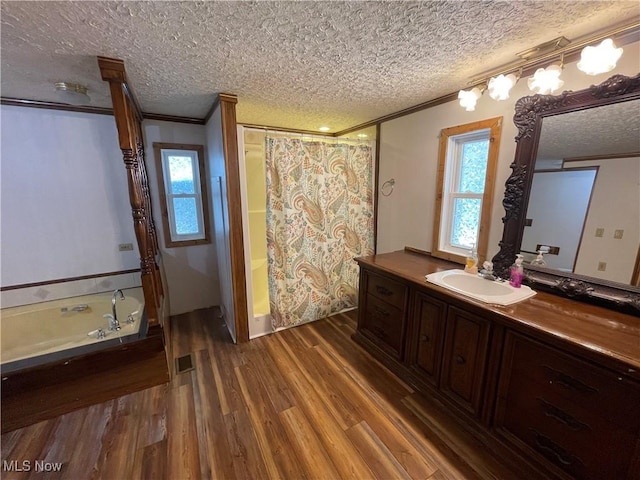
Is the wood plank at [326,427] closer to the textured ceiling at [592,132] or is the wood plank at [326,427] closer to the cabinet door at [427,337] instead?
the cabinet door at [427,337]

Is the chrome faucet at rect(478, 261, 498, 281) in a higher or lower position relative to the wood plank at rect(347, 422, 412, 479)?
higher

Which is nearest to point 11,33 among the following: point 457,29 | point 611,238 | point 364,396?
point 457,29

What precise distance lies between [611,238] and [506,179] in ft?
2.11

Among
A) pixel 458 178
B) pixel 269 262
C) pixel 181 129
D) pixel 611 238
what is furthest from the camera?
pixel 181 129

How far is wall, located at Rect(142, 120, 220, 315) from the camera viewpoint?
109 inches

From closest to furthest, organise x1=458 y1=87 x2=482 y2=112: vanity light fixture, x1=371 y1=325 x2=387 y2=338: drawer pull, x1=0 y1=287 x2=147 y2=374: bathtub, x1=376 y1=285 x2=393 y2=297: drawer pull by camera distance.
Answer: x1=458 y1=87 x2=482 y2=112: vanity light fixture
x1=0 y1=287 x2=147 y2=374: bathtub
x1=376 y1=285 x2=393 y2=297: drawer pull
x1=371 y1=325 x2=387 y2=338: drawer pull

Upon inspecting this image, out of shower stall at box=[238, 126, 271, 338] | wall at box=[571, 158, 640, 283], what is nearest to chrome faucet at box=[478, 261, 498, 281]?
wall at box=[571, 158, 640, 283]

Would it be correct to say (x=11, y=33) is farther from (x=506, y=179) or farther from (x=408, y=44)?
(x=506, y=179)

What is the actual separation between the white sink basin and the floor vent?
2.06m

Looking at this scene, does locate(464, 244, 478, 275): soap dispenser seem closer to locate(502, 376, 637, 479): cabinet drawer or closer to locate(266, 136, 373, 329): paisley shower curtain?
locate(502, 376, 637, 479): cabinet drawer

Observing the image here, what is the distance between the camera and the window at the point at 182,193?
9.36 ft

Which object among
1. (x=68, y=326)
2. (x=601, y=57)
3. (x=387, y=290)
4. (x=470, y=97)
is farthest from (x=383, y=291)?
(x=68, y=326)

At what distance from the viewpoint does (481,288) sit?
1.82 meters

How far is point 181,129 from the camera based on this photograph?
285 cm
